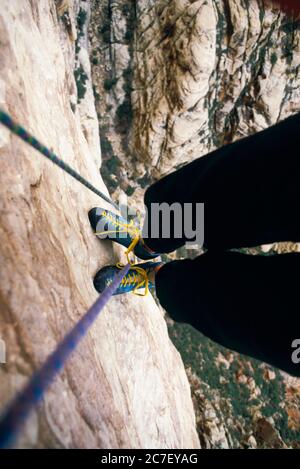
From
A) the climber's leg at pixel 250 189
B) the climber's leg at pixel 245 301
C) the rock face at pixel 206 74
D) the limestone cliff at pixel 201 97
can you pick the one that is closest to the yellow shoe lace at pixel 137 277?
the climber's leg at pixel 245 301

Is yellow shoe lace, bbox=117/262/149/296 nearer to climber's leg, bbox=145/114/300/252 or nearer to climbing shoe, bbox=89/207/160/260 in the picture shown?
climbing shoe, bbox=89/207/160/260

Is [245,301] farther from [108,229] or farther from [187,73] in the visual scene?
[187,73]

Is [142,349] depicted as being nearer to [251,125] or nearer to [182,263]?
[182,263]

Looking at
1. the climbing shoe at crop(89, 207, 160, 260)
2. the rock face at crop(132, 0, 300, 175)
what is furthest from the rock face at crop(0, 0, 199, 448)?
the rock face at crop(132, 0, 300, 175)

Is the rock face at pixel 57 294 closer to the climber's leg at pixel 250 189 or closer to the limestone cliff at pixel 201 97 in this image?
the climber's leg at pixel 250 189

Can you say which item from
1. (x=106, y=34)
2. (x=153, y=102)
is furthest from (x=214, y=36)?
(x=106, y=34)
